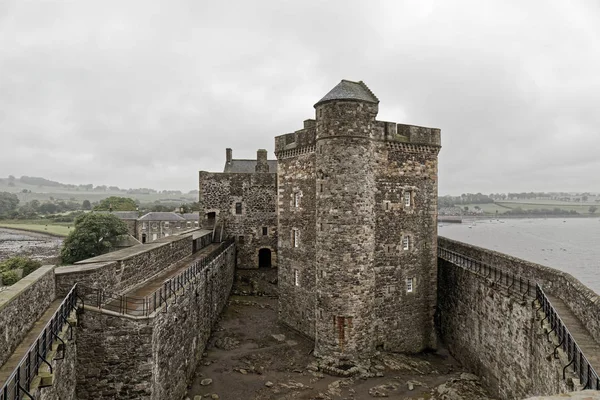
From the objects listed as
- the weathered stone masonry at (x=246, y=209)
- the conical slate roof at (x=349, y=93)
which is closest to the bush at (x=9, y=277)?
the weathered stone masonry at (x=246, y=209)

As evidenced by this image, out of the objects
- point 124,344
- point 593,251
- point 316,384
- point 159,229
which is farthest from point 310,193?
point 593,251

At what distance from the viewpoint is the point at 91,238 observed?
38500 mm

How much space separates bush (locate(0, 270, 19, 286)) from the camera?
30.8m

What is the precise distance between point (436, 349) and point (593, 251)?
193ft

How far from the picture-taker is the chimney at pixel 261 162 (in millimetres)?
35312

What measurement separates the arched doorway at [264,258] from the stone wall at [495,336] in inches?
547

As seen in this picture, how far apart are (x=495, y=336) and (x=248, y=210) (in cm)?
1919

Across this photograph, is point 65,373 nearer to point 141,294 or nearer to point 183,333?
point 141,294

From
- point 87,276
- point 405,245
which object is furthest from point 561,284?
point 87,276

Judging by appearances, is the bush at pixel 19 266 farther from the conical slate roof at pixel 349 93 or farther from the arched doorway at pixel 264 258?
the conical slate roof at pixel 349 93

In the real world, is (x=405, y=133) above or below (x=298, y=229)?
above

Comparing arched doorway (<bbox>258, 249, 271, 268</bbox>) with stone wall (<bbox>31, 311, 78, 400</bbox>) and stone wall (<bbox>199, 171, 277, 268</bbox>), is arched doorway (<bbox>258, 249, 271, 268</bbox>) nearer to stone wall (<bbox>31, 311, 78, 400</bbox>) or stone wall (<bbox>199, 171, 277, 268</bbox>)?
stone wall (<bbox>199, 171, 277, 268</bbox>)

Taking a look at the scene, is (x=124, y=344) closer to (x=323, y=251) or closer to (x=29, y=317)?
(x=29, y=317)

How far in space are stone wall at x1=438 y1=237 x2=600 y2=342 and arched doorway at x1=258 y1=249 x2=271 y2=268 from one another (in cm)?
1542
